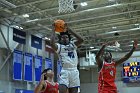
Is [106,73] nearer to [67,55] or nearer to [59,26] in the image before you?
Result: [67,55]

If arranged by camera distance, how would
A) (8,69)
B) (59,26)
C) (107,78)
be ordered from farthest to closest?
(8,69) → (107,78) → (59,26)

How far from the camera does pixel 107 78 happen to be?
5359 mm

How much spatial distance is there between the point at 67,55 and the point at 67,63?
135 mm

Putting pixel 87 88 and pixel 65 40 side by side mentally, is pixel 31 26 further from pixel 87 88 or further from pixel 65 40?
pixel 65 40

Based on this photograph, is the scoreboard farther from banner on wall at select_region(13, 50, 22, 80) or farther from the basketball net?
the basketball net

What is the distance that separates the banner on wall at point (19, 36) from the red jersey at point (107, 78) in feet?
29.6

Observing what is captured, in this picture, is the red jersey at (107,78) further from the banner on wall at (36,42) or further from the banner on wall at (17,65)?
the banner on wall at (36,42)

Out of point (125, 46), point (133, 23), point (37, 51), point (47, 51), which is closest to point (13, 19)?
point (37, 51)

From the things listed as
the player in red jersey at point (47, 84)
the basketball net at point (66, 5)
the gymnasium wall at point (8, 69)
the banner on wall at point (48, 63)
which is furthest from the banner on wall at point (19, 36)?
the player in red jersey at point (47, 84)

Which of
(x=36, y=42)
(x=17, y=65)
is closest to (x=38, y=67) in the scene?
(x=36, y=42)

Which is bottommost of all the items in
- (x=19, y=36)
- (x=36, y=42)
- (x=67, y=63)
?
(x=67, y=63)

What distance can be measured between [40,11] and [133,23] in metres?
4.90

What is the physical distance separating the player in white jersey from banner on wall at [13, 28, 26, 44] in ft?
31.3

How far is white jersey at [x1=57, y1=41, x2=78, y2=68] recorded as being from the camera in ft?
14.9
